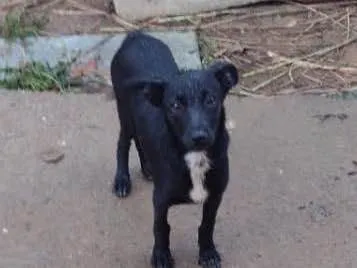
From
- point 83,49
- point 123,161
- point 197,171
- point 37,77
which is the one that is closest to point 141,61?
point 123,161

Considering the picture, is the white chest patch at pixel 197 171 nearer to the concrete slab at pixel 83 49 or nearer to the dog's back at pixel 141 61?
the dog's back at pixel 141 61

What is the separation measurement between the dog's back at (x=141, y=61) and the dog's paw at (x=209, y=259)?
844 millimetres

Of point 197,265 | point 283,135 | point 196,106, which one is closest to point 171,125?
point 196,106

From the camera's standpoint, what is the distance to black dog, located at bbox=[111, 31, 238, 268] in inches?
182

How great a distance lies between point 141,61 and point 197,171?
33.3 inches

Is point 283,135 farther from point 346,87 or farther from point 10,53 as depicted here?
point 10,53

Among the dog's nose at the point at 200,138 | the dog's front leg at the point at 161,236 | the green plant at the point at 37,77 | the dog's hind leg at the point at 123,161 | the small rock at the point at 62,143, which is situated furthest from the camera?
the green plant at the point at 37,77

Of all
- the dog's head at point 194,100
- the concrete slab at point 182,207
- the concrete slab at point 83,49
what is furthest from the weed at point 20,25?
the dog's head at point 194,100

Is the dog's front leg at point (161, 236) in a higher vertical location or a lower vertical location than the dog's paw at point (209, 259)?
higher

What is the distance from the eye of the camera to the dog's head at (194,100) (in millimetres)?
4562

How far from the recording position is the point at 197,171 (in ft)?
15.9

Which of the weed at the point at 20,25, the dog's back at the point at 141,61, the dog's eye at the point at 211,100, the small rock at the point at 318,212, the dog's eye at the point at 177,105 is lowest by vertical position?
the small rock at the point at 318,212

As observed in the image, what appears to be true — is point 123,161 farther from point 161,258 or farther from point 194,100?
point 194,100

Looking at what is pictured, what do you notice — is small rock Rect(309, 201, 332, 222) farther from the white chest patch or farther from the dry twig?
the dry twig
